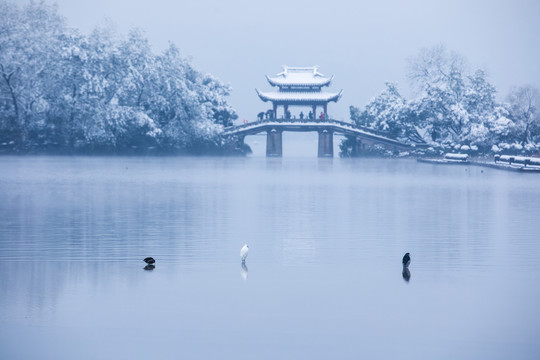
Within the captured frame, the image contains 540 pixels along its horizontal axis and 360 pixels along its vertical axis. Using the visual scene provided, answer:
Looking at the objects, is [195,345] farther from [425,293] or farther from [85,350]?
[425,293]

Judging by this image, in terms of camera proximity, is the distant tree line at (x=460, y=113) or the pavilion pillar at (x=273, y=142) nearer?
the distant tree line at (x=460, y=113)

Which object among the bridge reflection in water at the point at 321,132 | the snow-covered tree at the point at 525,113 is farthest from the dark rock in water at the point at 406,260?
the bridge reflection in water at the point at 321,132

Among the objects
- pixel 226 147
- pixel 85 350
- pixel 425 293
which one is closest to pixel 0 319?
pixel 85 350

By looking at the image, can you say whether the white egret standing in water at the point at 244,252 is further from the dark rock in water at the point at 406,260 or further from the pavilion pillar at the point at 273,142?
the pavilion pillar at the point at 273,142

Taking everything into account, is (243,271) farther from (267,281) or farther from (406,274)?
(406,274)

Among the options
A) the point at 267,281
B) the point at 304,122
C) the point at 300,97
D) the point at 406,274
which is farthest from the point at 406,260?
the point at 300,97

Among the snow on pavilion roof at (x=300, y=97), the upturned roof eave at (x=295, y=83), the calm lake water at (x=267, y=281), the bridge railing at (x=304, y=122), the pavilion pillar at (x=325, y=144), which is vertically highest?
the upturned roof eave at (x=295, y=83)

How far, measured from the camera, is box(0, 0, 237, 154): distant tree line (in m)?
46.8

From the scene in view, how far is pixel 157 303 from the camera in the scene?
28.5 feet

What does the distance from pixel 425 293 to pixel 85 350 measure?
385 centimetres

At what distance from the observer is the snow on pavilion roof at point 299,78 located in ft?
240

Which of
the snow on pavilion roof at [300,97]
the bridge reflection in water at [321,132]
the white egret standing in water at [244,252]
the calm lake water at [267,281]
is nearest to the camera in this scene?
the calm lake water at [267,281]

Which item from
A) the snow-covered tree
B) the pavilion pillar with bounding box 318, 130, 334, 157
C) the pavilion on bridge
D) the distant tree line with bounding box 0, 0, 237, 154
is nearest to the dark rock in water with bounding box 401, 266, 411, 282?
the distant tree line with bounding box 0, 0, 237, 154

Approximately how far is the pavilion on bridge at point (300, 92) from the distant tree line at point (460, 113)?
446 inches
